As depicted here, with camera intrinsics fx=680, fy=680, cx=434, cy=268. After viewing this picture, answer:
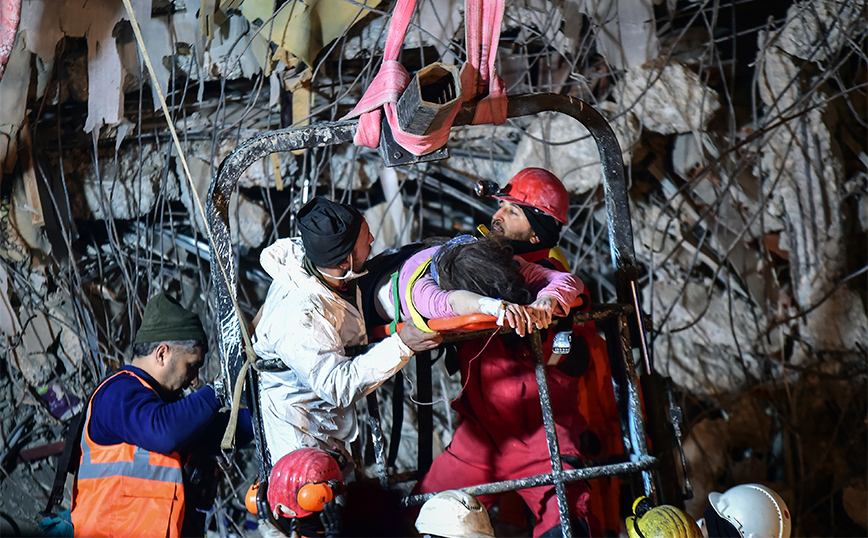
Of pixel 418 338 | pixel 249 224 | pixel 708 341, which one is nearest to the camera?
pixel 418 338

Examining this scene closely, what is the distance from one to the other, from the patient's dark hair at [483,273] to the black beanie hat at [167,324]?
3.33 feet

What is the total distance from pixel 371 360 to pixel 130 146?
244 cm

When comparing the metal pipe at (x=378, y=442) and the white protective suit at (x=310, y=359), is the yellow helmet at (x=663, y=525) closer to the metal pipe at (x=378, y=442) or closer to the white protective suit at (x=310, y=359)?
the metal pipe at (x=378, y=442)

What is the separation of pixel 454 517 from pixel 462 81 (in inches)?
50.2

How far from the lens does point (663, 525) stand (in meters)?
2.06

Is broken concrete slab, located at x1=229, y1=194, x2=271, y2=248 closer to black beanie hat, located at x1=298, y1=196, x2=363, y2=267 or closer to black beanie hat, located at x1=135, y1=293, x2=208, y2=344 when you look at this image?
black beanie hat, located at x1=135, y1=293, x2=208, y2=344

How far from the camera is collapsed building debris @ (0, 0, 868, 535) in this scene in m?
3.47

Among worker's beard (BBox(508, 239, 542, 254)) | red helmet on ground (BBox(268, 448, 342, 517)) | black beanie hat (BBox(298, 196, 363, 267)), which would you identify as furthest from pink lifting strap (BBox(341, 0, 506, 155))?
red helmet on ground (BBox(268, 448, 342, 517))

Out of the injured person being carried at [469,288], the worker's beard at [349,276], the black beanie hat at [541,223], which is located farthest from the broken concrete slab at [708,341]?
the worker's beard at [349,276]

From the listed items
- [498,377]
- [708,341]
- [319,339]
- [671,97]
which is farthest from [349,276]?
[708,341]

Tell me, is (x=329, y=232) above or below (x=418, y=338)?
above

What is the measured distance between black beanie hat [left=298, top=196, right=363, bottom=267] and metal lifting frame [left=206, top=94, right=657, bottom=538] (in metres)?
0.23

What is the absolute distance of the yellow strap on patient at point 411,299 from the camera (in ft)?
6.48

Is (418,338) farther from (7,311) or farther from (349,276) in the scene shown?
(7,311)
